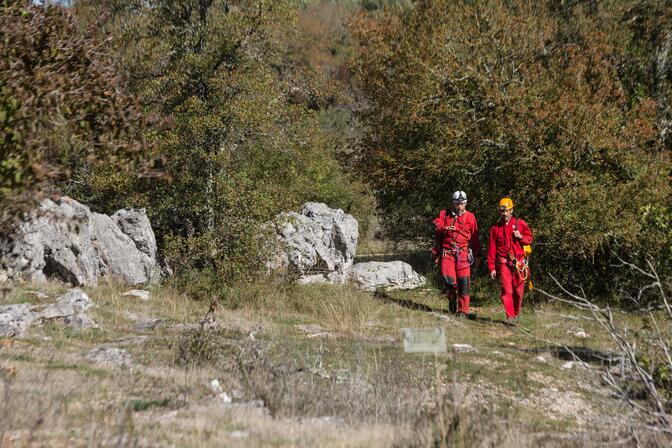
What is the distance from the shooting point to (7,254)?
11172 millimetres

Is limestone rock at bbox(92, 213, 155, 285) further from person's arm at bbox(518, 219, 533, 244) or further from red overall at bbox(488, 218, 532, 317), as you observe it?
person's arm at bbox(518, 219, 533, 244)

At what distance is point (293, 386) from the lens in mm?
6125

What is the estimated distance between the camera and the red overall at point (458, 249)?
12531 millimetres

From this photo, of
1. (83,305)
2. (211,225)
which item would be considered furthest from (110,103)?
(211,225)

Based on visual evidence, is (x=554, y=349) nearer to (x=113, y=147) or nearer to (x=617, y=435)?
(x=617, y=435)

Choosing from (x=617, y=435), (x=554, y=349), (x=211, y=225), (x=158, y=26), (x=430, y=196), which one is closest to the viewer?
(x=617, y=435)

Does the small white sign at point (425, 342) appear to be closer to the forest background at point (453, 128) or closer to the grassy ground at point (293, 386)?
the grassy ground at point (293, 386)

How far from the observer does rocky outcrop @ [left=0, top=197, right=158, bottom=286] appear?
472 inches

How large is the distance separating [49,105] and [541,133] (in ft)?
36.6

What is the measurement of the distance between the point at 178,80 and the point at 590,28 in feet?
34.0

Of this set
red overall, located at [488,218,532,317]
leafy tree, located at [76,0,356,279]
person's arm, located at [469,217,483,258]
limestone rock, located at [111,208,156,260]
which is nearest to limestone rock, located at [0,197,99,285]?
limestone rock, located at [111,208,156,260]

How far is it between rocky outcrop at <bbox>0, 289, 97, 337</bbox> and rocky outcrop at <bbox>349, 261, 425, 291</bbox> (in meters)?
7.46

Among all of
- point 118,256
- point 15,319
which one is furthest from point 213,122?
point 15,319

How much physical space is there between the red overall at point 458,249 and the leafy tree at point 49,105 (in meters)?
6.78
